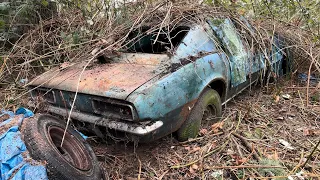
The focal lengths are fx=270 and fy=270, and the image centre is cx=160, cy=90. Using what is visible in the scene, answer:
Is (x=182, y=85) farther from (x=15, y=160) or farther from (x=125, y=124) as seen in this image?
(x=15, y=160)

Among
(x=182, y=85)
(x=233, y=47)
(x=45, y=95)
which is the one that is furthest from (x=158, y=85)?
(x=233, y=47)

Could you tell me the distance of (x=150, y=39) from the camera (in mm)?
3639

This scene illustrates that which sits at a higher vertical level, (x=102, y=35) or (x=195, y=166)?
(x=102, y=35)

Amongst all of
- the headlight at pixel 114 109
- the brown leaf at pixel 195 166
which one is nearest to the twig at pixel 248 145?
the brown leaf at pixel 195 166

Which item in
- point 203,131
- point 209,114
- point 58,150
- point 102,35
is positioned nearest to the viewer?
point 58,150

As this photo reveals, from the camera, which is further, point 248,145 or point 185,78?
point 248,145

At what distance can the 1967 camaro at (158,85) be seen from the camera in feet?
7.98

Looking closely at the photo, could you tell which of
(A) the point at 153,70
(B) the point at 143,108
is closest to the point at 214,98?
(A) the point at 153,70

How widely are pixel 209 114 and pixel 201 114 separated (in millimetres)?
361

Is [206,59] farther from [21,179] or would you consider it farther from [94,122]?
[21,179]

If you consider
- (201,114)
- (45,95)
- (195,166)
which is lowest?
(195,166)

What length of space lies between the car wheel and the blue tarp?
1.51 metres

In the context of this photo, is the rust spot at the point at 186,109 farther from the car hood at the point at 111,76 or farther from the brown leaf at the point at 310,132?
the brown leaf at the point at 310,132

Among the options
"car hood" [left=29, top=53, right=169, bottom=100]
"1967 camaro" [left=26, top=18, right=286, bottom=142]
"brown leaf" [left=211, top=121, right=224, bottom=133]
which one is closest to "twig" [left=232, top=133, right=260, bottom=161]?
"brown leaf" [left=211, top=121, right=224, bottom=133]
